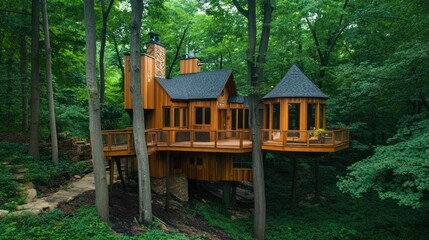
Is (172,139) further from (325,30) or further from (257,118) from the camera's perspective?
(325,30)

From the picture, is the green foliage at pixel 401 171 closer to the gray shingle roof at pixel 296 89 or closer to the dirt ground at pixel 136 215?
the gray shingle roof at pixel 296 89

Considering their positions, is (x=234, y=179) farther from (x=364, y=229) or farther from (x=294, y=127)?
(x=364, y=229)

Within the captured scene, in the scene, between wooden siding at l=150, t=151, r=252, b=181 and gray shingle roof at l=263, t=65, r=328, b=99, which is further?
wooden siding at l=150, t=151, r=252, b=181

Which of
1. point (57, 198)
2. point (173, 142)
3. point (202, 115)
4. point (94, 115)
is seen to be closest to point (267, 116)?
point (202, 115)

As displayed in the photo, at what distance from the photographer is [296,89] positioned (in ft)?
42.6

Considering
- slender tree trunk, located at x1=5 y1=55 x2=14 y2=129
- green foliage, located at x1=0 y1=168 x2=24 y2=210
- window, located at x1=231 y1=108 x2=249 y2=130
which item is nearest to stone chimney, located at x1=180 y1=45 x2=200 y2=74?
window, located at x1=231 y1=108 x2=249 y2=130

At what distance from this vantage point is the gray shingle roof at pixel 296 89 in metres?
12.8

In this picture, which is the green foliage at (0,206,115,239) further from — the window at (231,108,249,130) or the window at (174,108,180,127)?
the window at (231,108,249,130)

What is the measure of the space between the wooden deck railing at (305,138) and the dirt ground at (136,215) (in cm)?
473

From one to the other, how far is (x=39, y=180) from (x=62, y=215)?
10.8 feet

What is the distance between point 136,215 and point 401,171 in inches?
365

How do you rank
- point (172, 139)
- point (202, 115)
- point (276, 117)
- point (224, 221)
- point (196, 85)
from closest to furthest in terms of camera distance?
1. point (172, 139)
2. point (224, 221)
3. point (202, 115)
4. point (276, 117)
5. point (196, 85)

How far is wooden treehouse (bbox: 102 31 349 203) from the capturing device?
40.7ft

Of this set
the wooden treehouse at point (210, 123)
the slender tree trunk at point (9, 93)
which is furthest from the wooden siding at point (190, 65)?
the slender tree trunk at point (9, 93)
